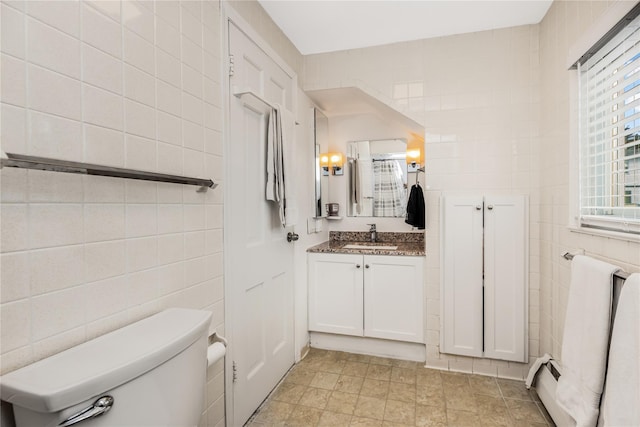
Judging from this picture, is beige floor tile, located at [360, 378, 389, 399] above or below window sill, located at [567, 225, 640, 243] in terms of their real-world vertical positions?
below

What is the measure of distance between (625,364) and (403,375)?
1.43 meters

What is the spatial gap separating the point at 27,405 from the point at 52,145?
0.59 metres

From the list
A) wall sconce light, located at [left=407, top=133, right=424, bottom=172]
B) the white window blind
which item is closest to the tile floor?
the white window blind

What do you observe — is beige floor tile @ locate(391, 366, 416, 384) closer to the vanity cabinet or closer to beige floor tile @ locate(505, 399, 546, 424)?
the vanity cabinet

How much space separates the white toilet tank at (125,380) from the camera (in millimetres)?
650

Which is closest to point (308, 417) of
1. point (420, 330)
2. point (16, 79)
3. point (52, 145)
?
point (420, 330)

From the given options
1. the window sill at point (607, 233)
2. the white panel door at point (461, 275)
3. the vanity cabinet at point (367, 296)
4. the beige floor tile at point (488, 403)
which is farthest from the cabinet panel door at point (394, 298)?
the window sill at point (607, 233)

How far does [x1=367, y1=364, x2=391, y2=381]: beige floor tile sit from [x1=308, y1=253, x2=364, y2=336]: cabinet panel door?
277 mm

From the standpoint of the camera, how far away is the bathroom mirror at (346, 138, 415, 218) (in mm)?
3018

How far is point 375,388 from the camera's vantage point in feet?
6.82

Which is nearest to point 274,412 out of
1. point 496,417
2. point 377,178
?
point 496,417

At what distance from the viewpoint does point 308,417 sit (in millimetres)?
1803

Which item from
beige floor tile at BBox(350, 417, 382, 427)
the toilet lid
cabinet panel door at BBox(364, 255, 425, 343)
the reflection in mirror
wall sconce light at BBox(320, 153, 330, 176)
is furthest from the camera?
wall sconce light at BBox(320, 153, 330, 176)

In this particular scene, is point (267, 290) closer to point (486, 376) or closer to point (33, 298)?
point (33, 298)
